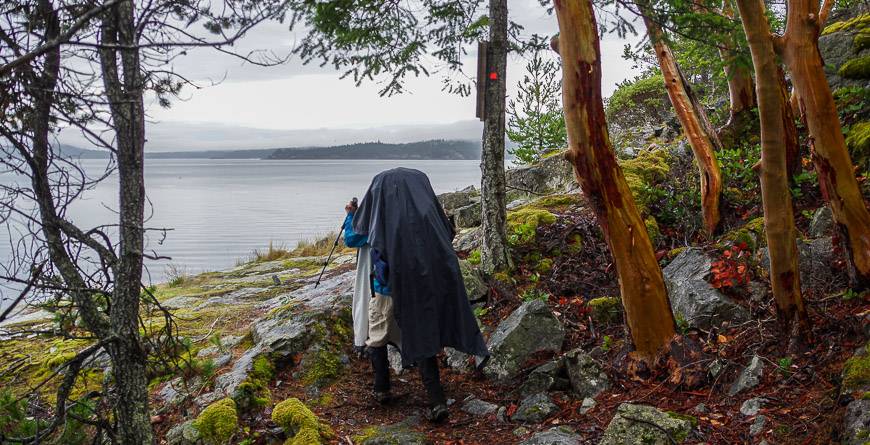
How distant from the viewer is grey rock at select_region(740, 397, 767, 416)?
12.4ft

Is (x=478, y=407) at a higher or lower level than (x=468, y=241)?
lower

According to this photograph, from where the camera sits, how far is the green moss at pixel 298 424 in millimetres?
4285

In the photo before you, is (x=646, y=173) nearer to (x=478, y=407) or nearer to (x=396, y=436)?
(x=478, y=407)

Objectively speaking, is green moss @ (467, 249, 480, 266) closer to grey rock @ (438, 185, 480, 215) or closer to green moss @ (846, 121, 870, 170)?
green moss @ (846, 121, 870, 170)

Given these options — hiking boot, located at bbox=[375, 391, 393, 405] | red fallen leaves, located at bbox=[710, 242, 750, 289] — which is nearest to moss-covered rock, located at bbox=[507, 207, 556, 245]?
red fallen leaves, located at bbox=[710, 242, 750, 289]

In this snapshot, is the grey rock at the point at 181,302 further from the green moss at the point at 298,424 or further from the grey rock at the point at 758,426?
the grey rock at the point at 758,426

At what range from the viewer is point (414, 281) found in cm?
468

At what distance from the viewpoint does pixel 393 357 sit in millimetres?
5852

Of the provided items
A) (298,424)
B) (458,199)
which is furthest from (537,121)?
(298,424)

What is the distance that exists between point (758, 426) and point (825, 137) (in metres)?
2.48

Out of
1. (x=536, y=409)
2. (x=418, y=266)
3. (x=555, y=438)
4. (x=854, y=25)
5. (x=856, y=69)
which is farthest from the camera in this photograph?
(x=854, y=25)

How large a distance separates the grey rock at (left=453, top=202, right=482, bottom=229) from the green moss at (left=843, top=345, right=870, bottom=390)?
765cm

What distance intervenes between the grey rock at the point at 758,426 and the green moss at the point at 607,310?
2.00m

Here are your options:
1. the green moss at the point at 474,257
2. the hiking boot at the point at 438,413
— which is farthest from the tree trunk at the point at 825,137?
the green moss at the point at 474,257
